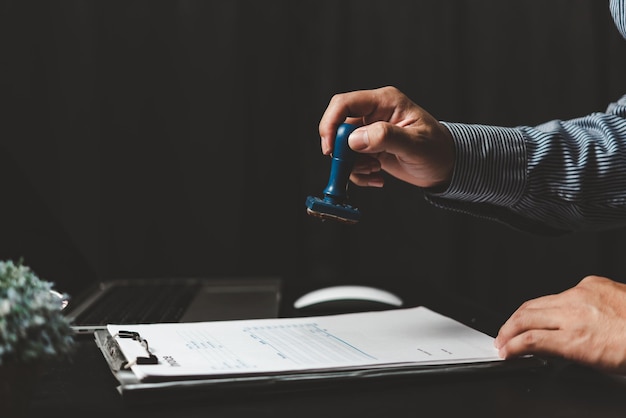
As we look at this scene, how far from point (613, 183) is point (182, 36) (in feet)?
4.00

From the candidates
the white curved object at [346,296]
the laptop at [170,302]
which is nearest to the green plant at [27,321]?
the laptop at [170,302]

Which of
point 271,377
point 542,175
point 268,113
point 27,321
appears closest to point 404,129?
point 542,175

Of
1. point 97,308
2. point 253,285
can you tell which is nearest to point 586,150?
point 253,285

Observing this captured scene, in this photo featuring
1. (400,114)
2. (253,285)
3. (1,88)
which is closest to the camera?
(400,114)

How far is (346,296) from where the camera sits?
99 centimetres

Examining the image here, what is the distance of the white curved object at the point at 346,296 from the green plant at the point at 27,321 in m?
0.53

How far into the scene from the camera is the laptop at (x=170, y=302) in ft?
2.87

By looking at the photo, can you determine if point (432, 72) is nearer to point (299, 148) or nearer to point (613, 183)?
point (299, 148)

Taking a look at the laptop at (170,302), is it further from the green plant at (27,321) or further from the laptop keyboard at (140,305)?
the green plant at (27,321)

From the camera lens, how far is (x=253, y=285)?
3.90ft

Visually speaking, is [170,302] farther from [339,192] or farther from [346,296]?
[339,192]

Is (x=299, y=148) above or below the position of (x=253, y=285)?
above

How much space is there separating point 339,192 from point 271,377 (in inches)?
10.2

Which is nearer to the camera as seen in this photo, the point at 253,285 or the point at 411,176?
the point at 411,176
